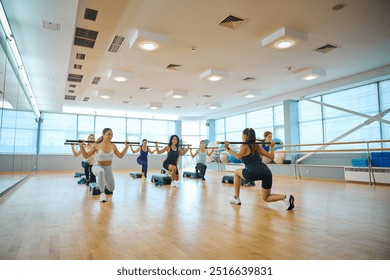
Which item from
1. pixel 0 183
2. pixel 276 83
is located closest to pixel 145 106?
pixel 276 83

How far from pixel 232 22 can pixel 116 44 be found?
2.48 meters

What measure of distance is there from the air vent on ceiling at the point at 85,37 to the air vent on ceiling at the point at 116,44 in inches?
14.4

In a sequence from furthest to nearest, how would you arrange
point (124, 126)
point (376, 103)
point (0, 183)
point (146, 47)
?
point (124, 126) → point (376, 103) → point (146, 47) → point (0, 183)

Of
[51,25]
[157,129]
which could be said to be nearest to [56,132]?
[157,129]

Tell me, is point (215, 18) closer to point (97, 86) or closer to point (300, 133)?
point (97, 86)

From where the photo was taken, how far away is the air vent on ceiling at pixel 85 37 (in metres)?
4.65

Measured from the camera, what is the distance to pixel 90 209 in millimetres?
3416

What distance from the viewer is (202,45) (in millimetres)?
5359

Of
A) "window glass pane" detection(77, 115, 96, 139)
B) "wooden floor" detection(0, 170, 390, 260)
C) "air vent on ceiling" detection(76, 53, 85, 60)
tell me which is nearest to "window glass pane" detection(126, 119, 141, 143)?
"window glass pane" detection(77, 115, 96, 139)

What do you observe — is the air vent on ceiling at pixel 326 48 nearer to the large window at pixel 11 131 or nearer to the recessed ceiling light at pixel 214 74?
the recessed ceiling light at pixel 214 74

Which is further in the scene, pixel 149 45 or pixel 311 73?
pixel 311 73

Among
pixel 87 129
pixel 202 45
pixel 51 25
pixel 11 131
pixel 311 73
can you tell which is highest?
pixel 202 45

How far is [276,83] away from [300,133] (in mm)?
2733

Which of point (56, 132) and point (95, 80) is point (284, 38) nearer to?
point (95, 80)
